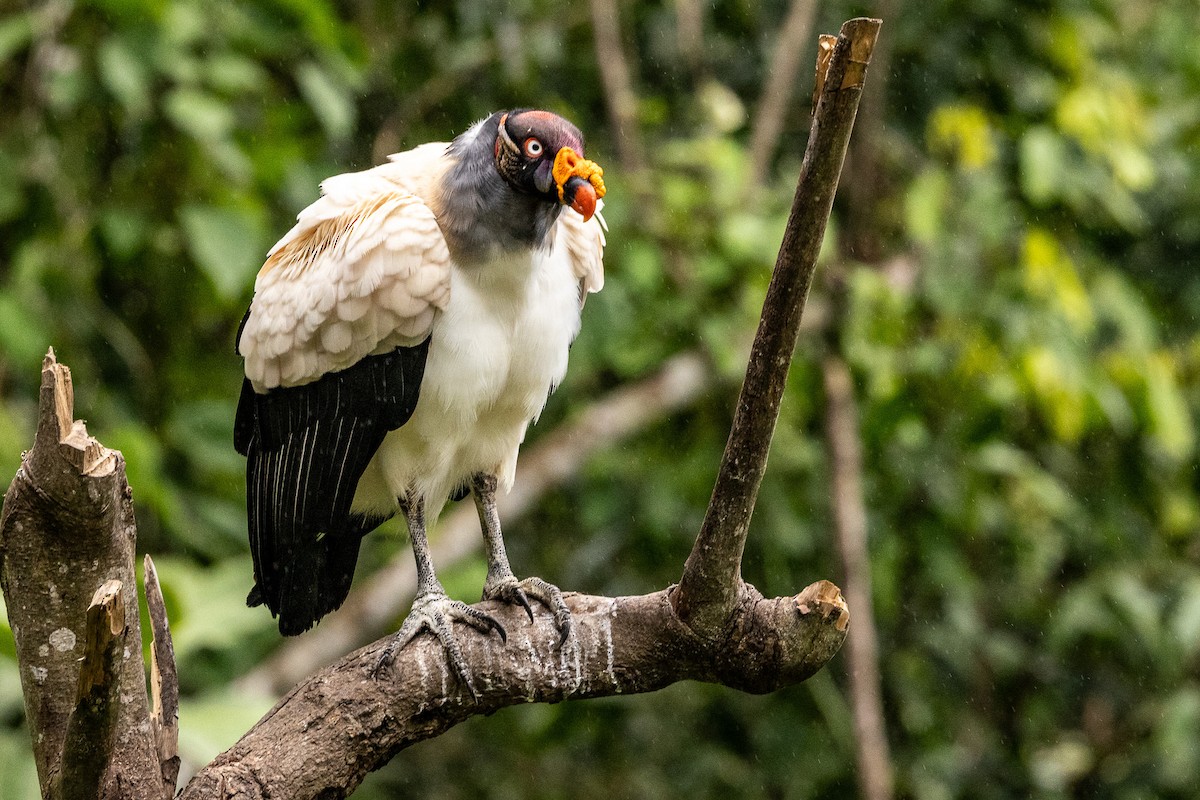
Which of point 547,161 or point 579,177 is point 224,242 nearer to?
point 547,161

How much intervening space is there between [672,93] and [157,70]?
9.34 feet

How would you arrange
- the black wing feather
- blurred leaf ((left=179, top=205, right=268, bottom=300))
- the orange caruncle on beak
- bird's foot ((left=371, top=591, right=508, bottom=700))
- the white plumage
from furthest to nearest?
blurred leaf ((left=179, top=205, right=268, bottom=300)), the black wing feather, the white plumage, the orange caruncle on beak, bird's foot ((left=371, top=591, right=508, bottom=700))

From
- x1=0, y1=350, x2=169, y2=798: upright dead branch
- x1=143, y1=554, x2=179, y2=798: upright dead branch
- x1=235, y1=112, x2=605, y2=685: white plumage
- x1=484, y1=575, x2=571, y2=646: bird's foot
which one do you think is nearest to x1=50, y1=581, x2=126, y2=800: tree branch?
x1=0, y1=350, x2=169, y2=798: upright dead branch

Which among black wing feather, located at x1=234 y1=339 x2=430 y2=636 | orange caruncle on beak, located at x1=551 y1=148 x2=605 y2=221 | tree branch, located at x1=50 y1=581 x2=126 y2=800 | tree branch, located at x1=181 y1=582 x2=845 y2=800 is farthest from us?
black wing feather, located at x1=234 y1=339 x2=430 y2=636

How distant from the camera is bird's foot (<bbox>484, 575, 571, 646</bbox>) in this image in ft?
9.96

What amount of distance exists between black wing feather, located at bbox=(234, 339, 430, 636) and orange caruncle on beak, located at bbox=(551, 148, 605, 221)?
0.56 metres

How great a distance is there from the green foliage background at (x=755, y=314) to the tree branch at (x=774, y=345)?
2146 millimetres

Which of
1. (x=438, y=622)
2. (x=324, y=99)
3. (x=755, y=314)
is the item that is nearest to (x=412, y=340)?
(x=438, y=622)

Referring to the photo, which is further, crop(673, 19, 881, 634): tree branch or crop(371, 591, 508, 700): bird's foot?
crop(371, 591, 508, 700): bird's foot

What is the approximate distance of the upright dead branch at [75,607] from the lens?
7.48 ft

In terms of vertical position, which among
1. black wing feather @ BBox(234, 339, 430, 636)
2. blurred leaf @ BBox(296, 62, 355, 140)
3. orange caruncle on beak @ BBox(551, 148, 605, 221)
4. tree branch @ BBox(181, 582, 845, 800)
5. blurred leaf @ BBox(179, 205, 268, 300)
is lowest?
tree branch @ BBox(181, 582, 845, 800)

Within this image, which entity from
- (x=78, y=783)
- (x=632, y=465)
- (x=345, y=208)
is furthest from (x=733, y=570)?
(x=632, y=465)

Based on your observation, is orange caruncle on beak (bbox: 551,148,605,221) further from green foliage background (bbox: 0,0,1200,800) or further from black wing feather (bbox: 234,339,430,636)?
green foliage background (bbox: 0,0,1200,800)

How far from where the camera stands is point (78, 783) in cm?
244
